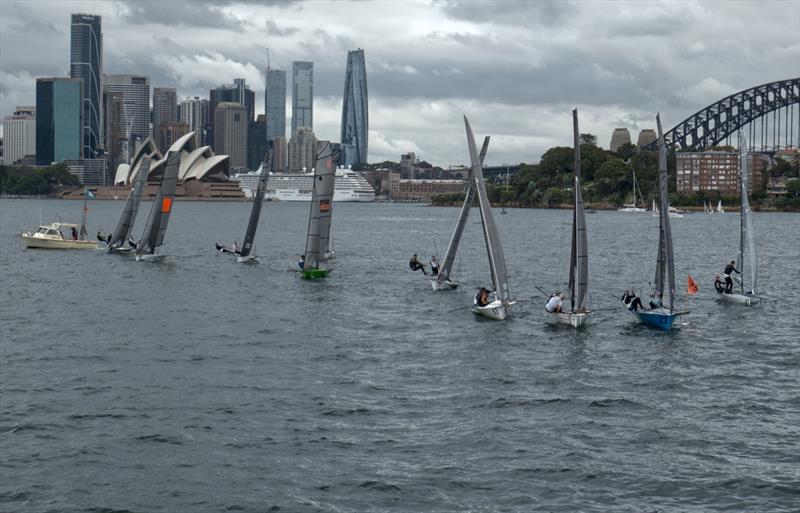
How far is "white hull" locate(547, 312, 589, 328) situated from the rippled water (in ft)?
1.63

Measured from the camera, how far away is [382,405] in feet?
79.5

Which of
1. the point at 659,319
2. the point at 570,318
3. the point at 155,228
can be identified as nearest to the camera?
the point at 659,319

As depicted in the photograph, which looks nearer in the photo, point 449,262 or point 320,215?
point 449,262

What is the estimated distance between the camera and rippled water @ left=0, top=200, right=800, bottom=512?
18562 mm

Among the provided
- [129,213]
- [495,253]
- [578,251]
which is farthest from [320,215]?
[129,213]

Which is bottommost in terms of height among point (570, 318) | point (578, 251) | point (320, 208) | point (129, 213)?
point (570, 318)

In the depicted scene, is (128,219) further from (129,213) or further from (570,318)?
(570,318)

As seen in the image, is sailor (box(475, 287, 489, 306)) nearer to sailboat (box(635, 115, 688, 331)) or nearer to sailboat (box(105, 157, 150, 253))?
sailboat (box(635, 115, 688, 331))

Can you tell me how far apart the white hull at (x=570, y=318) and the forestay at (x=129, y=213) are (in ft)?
115

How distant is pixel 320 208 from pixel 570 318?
58.6 feet

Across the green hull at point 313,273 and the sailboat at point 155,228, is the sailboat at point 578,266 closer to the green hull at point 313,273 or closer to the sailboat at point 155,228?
the green hull at point 313,273

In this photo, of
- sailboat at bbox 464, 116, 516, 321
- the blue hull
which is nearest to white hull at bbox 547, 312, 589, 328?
the blue hull

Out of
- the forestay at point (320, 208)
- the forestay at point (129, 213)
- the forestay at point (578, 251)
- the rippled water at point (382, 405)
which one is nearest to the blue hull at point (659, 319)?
the rippled water at point (382, 405)

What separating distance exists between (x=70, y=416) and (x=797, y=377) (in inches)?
684
